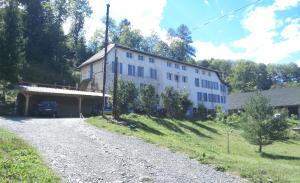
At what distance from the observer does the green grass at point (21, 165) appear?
8984mm

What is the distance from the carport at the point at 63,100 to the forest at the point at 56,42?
2.41 metres

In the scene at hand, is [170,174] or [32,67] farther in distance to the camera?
[32,67]

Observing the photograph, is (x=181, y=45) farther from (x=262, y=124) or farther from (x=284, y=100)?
(x=262, y=124)

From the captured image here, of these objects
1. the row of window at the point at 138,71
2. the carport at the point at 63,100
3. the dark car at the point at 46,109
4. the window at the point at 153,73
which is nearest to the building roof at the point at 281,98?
the window at the point at 153,73

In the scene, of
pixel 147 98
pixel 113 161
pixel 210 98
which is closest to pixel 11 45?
pixel 147 98

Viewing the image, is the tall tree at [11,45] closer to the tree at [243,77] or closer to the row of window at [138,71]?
the row of window at [138,71]

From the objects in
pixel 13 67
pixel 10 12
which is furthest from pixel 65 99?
pixel 10 12

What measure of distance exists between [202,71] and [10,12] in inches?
1300

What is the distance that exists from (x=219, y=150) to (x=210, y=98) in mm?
36412

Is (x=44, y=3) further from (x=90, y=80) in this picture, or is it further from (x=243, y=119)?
(x=243, y=119)

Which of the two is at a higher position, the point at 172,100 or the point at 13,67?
the point at 13,67

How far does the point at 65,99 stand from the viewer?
127ft

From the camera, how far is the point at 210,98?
59.3 metres

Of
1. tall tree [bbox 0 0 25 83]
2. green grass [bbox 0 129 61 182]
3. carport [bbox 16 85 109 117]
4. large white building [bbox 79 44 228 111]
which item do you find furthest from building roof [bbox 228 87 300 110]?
green grass [bbox 0 129 61 182]
